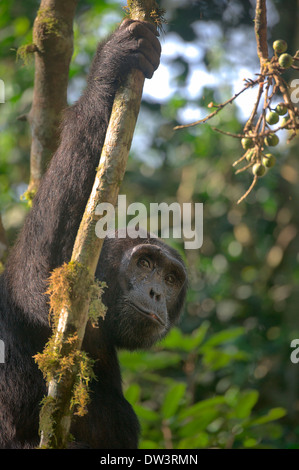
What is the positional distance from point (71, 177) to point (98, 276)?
3.77 ft

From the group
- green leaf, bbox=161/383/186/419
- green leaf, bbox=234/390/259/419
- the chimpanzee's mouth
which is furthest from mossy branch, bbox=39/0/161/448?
green leaf, bbox=234/390/259/419

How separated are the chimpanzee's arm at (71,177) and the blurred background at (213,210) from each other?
320 centimetres

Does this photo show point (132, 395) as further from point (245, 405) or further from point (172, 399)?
point (245, 405)

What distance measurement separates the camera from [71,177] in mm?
4531

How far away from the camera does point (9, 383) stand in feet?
14.8

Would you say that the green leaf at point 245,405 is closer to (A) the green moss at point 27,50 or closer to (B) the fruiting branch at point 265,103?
(B) the fruiting branch at point 265,103

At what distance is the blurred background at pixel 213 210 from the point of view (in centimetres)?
803

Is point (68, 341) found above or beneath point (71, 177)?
beneath

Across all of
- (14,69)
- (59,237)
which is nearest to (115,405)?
(59,237)

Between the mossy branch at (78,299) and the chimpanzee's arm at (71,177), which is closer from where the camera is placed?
the mossy branch at (78,299)

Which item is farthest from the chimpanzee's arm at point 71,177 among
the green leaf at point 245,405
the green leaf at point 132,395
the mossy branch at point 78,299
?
the green leaf at point 245,405

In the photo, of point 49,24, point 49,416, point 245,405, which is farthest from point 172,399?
point 49,24

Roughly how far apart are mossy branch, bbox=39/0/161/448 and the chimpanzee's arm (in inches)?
28.2

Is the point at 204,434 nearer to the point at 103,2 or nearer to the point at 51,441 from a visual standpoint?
the point at 51,441
